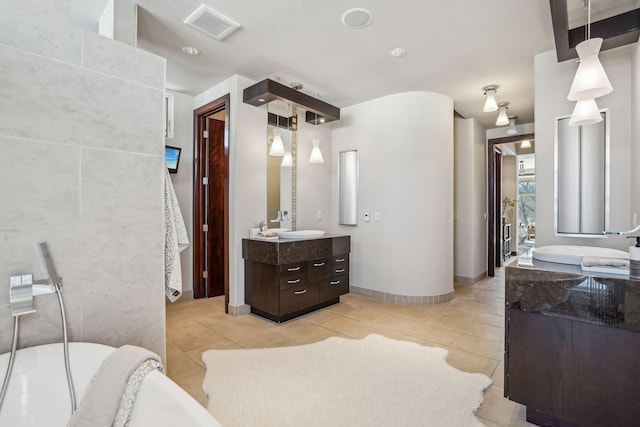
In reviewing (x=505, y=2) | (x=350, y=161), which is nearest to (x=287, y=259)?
(x=350, y=161)

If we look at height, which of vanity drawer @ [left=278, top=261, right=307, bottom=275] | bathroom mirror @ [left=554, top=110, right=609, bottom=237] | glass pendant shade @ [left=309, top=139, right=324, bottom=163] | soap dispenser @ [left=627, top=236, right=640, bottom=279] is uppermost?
glass pendant shade @ [left=309, top=139, right=324, bottom=163]

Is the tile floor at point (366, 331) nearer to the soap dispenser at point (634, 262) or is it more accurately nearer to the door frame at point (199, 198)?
the door frame at point (199, 198)

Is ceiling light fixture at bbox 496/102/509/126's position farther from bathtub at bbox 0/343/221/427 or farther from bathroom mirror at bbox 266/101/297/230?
bathtub at bbox 0/343/221/427

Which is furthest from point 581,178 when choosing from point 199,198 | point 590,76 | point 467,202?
point 199,198

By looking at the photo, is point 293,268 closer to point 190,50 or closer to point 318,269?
point 318,269

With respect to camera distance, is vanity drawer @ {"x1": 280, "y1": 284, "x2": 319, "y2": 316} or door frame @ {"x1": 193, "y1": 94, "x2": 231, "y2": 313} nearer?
vanity drawer @ {"x1": 280, "y1": 284, "x2": 319, "y2": 316}

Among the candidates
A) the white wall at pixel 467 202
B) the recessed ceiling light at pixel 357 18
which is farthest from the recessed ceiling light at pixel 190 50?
the white wall at pixel 467 202

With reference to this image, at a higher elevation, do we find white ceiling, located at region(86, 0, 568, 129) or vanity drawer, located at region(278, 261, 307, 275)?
white ceiling, located at region(86, 0, 568, 129)

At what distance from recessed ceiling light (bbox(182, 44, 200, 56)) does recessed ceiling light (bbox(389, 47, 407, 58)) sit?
6.27ft

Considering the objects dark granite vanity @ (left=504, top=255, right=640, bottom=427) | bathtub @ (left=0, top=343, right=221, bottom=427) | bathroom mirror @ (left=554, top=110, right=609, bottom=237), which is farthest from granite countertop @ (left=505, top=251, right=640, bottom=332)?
bathtub @ (left=0, top=343, right=221, bottom=427)

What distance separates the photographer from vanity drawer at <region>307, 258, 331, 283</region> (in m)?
3.65

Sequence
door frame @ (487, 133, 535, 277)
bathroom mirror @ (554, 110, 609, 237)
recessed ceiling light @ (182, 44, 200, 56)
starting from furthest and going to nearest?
door frame @ (487, 133, 535, 277) < recessed ceiling light @ (182, 44, 200, 56) < bathroom mirror @ (554, 110, 609, 237)

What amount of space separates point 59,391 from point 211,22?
8.70ft

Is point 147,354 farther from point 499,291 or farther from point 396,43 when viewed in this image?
point 499,291
